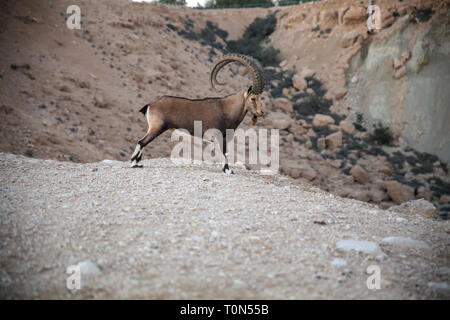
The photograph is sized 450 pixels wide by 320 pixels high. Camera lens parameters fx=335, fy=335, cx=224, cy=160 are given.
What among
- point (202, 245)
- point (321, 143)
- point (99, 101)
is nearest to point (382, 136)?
point (321, 143)

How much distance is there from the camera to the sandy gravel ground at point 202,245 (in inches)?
119

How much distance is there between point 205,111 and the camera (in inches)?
324

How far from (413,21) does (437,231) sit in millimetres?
20603

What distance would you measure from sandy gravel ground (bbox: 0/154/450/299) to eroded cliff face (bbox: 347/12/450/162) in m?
15.2

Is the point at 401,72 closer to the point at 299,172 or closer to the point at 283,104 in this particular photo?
the point at 283,104

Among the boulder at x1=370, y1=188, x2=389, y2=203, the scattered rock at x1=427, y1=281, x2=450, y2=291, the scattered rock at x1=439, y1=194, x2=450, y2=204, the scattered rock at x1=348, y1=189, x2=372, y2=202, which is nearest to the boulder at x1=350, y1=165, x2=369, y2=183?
the boulder at x1=370, y1=188, x2=389, y2=203

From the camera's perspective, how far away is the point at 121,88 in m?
17.7

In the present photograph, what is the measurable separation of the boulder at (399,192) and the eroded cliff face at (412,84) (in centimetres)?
446

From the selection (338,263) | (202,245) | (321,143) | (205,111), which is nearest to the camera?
(338,263)

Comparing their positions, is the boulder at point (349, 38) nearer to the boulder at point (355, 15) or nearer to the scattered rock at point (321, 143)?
the boulder at point (355, 15)

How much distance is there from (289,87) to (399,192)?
41.9ft

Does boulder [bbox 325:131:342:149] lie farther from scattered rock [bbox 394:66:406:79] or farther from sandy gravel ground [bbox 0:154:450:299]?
sandy gravel ground [bbox 0:154:450:299]

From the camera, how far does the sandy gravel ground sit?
3.03m

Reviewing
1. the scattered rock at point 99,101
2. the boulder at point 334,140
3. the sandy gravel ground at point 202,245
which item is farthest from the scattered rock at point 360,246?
the boulder at point 334,140
